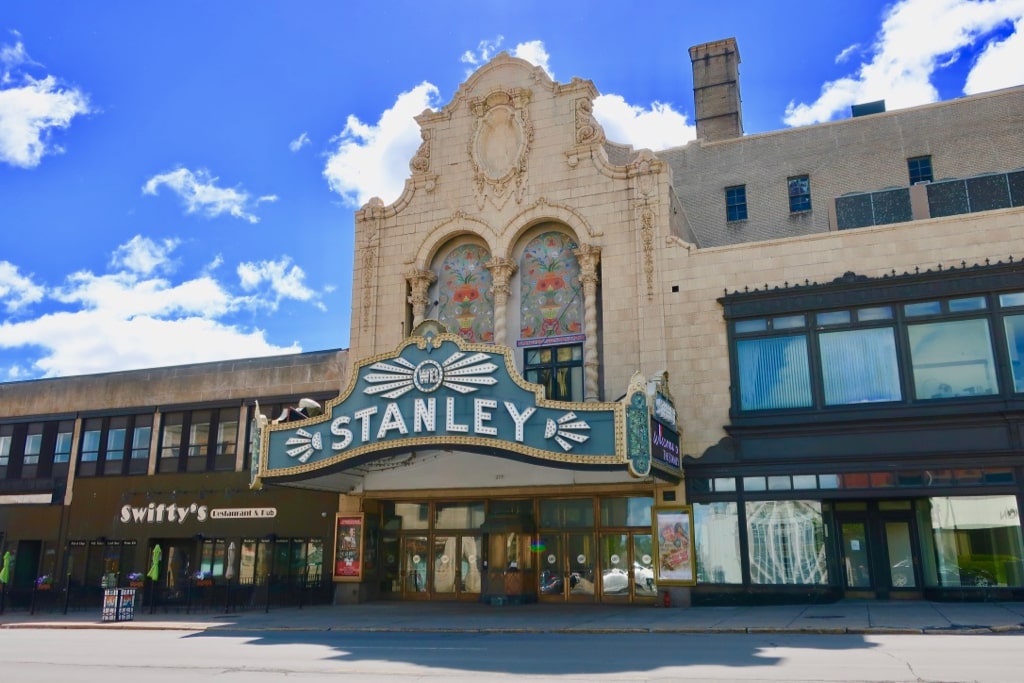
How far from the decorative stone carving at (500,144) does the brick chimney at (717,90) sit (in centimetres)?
1092

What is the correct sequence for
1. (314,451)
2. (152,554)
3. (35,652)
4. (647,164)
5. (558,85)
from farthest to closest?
1. (152,554)
2. (558,85)
3. (647,164)
4. (314,451)
5. (35,652)

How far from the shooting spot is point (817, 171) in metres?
34.0

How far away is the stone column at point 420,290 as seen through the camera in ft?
99.7

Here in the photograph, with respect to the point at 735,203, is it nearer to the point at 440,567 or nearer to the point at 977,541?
the point at 977,541

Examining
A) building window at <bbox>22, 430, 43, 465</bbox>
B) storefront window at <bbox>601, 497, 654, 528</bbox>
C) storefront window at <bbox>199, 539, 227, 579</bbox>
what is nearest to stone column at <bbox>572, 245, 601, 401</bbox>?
storefront window at <bbox>601, 497, 654, 528</bbox>

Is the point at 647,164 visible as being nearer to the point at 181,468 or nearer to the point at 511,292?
the point at 511,292

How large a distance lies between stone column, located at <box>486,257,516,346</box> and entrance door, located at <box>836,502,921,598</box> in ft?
38.0

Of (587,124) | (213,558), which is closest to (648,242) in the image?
(587,124)

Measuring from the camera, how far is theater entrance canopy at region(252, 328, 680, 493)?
22453 millimetres

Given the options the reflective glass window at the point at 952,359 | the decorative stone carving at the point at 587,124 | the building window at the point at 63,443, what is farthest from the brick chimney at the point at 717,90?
the building window at the point at 63,443

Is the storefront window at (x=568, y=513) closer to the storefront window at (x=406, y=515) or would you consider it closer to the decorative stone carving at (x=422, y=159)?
the storefront window at (x=406, y=515)

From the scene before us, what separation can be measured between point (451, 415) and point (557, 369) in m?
6.18

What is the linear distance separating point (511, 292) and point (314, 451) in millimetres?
8624

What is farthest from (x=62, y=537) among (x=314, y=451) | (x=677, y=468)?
(x=677, y=468)
